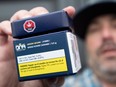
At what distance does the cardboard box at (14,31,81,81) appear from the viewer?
31.0 inches

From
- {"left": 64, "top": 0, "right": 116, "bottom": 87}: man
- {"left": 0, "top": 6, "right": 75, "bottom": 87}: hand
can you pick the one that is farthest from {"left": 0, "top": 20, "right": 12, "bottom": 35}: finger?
{"left": 64, "top": 0, "right": 116, "bottom": 87}: man

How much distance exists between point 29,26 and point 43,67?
97mm

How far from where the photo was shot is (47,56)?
805 millimetres

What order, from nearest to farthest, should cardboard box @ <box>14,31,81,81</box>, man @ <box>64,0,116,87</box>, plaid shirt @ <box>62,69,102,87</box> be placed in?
1. cardboard box @ <box>14,31,81,81</box>
2. man @ <box>64,0,116,87</box>
3. plaid shirt @ <box>62,69,102,87</box>

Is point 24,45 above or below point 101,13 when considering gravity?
above

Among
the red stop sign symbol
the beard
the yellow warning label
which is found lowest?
the beard

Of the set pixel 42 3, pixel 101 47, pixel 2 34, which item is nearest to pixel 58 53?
pixel 2 34

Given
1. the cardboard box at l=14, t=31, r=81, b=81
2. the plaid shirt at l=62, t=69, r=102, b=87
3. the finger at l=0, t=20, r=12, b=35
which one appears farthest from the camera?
the plaid shirt at l=62, t=69, r=102, b=87

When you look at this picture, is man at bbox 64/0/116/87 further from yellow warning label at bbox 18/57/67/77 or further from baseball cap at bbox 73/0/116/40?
yellow warning label at bbox 18/57/67/77

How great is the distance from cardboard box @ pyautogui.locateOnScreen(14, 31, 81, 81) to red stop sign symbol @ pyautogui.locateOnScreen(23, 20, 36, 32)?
2 cm

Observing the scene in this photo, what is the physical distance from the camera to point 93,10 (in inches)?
110

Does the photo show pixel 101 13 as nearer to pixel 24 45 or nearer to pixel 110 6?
pixel 110 6

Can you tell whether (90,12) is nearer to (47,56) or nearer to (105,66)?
(105,66)

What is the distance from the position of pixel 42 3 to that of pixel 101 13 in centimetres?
52
